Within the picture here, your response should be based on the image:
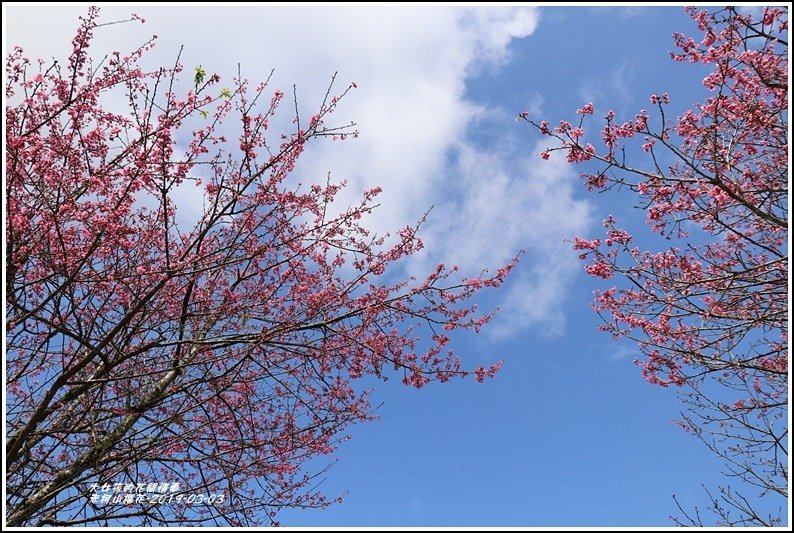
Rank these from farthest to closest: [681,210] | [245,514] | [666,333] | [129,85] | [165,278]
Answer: [245,514]
[666,333]
[681,210]
[129,85]
[165,278]

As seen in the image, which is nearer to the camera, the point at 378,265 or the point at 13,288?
the point at 13,288

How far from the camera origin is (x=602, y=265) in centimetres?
680

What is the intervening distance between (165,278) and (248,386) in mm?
2688

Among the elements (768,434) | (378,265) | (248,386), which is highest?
(378,265)

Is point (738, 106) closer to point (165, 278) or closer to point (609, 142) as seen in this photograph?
point (609, 142)

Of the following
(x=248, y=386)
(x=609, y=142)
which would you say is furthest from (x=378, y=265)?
(x=609, y=142)

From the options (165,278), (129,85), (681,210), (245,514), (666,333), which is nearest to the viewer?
(165,278)

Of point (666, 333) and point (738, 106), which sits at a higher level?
point (738, 106)

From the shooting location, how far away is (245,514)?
24.3 ft

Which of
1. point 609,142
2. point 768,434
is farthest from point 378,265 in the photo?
point 768,434

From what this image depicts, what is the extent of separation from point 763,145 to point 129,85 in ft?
22.7

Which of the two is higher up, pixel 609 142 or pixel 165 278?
pixel 609 142

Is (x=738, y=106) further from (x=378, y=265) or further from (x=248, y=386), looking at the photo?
(x=248, y=386)

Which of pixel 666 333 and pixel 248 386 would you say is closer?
pixel 666 333
